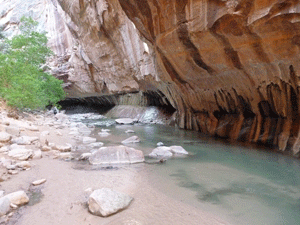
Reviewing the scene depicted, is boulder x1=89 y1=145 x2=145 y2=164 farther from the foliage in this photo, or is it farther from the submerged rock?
the foliage

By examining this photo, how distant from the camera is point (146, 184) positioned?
330 centimetres

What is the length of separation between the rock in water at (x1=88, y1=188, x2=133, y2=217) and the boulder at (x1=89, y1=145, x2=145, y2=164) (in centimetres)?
183

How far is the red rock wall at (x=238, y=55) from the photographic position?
4660 mm

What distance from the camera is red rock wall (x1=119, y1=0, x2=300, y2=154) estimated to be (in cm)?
466

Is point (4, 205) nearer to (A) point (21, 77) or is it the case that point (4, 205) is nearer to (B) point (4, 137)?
(B) point (4, 137)

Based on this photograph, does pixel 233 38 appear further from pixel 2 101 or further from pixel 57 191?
pixel 2 101

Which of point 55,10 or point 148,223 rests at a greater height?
point 55,10

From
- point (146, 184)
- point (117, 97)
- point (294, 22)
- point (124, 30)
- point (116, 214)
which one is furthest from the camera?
point (117, 97)

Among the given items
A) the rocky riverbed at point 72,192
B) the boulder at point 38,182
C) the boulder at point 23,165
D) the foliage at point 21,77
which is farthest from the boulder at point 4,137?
the foliage at point 21,77

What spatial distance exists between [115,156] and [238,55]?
4.41 meters

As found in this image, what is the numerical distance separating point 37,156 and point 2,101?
766 centimetres

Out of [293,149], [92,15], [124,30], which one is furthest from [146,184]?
[92,15]

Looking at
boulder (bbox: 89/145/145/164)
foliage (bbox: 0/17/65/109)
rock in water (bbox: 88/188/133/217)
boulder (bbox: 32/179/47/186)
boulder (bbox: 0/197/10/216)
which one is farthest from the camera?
foliage (bbox: 0/17/65/109)

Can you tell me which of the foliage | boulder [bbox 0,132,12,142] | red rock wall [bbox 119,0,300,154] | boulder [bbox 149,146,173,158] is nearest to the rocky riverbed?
boulder [bbox 0,132,12,142]
